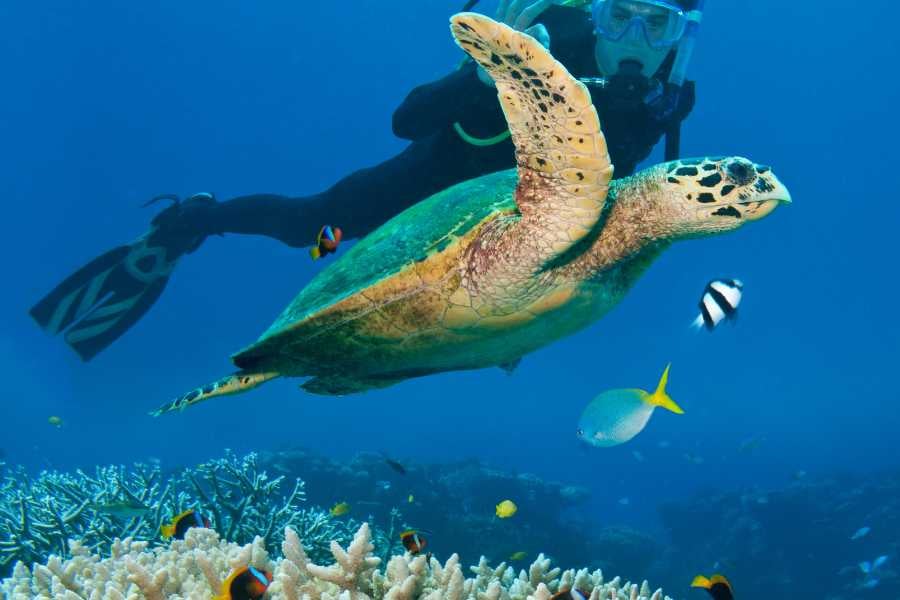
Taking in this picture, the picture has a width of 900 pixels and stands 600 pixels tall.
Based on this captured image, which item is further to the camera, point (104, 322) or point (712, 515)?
point (712, 515)

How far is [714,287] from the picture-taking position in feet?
9.02

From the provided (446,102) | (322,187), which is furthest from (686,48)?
(322,187)

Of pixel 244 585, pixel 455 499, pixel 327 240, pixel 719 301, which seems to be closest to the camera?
pixel 244 585

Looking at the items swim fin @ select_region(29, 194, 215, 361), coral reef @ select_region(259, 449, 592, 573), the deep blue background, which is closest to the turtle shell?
swim fin @ select_region(29, 194, 215, 361)

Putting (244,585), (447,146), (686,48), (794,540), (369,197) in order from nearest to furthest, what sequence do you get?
(244,585), (686,48), (447,146), (369,197), (794,540)

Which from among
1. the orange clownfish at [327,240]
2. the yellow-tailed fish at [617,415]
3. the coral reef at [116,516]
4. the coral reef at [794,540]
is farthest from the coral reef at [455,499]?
the orange clownfish at [327,240]

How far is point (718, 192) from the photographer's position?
6.73 ft

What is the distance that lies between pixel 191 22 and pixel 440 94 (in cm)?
4118

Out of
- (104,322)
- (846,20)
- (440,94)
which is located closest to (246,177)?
(104,322)

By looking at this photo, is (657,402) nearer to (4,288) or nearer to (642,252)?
(642,252)

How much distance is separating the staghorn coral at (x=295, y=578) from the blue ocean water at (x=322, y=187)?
85.7ft

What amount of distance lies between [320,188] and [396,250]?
46402 millimetres

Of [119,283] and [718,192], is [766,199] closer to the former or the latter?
[718,192]

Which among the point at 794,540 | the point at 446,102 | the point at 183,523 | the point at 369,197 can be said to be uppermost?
the point at 369,197
